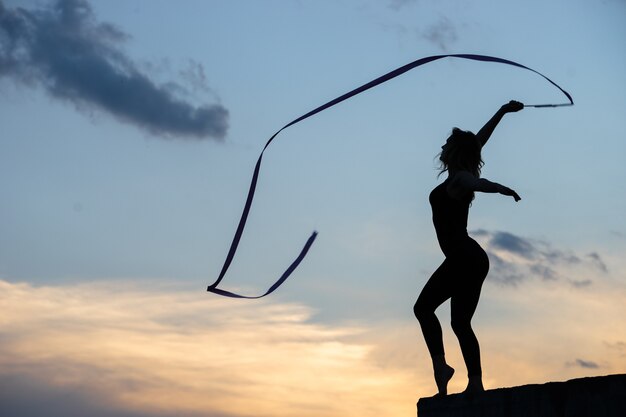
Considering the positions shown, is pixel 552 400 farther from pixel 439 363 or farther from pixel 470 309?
pixel 439 363

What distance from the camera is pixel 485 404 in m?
8.17

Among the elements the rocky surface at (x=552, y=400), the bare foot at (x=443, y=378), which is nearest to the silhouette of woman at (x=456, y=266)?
the bare foot at (x=443, y=378)

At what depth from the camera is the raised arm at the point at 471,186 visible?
27.3ft

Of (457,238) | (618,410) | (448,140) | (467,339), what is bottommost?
(618,410)

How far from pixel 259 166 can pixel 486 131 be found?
2.33 meters

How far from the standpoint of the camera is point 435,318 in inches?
364

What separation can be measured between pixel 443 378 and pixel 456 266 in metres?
1.02

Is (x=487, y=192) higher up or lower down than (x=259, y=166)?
lower down

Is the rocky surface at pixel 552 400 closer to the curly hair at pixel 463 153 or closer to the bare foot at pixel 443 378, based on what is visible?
the bare foot at pixel 443 378

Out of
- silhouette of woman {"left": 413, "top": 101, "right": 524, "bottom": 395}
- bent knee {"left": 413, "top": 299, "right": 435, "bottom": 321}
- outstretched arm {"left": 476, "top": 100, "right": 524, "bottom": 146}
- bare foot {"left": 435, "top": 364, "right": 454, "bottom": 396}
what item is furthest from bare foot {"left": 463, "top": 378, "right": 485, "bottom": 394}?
outstretched arm {"left": 476, "top": 100, "right": 524, "bottom": 146}

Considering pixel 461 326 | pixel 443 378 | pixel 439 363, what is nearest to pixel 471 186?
pixel 461 326

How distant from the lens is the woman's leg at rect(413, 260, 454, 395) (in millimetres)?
9125

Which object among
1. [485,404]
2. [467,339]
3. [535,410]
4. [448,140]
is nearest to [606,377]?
[535,410]

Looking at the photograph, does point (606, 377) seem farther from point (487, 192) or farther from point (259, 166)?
point (259, 166)
